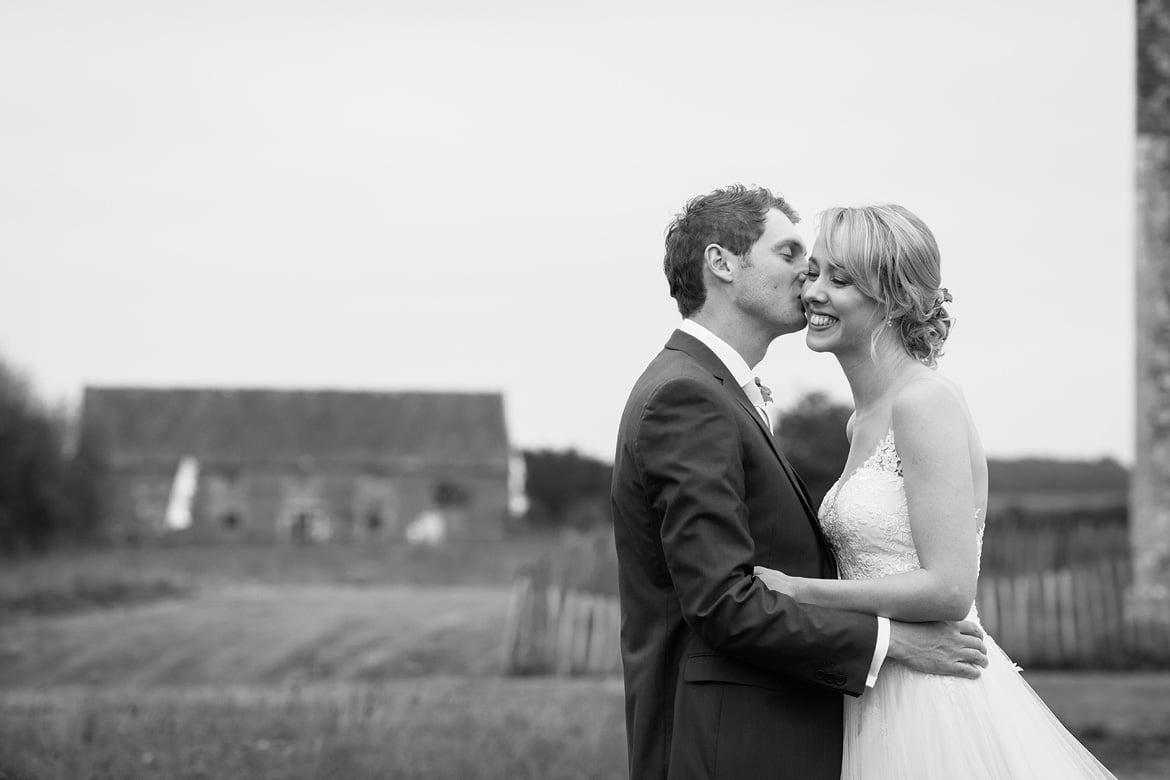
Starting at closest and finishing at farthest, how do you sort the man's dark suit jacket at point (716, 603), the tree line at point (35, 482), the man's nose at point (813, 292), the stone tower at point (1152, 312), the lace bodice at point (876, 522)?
the man's dark suit jacket at point (716, 603) → the lace bodice at point (876, 522) → the man's nose at point (813, 292) → the stone tower at point (1152, 312) → the tree line at point (35, 482)

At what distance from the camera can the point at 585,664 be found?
46.7 ft

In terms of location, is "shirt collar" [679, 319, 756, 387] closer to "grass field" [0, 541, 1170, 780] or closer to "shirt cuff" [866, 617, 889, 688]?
"shirt cuff" [866, 617, 889, 688]

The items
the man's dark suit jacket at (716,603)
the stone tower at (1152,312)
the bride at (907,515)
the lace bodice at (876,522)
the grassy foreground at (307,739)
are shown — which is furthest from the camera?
the stone tower at (1152,312)

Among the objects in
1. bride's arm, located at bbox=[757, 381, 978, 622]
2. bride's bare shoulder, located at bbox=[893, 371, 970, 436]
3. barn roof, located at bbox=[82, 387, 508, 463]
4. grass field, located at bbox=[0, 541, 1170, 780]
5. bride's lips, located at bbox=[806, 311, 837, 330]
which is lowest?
grass field, located at bbox=[0, 541, 1170, 780]

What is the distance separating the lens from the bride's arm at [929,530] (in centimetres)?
358

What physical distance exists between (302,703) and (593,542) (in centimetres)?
576

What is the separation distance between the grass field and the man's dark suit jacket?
3480mm

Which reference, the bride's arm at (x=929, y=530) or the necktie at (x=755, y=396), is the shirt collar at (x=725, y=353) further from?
the bride's arm at (x=929, y=530)

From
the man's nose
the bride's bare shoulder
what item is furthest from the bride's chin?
the bride's bare shoulder

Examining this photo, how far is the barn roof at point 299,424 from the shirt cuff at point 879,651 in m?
56.7

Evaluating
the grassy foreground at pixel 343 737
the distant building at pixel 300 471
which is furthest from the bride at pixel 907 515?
the distant building at pixel 300 471

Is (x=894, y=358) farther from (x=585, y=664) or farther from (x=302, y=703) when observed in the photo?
(x=585, y=664)

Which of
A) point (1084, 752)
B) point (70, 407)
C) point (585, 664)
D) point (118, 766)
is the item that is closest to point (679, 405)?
point (1084, 752)

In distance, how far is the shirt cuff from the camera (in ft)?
11.5
